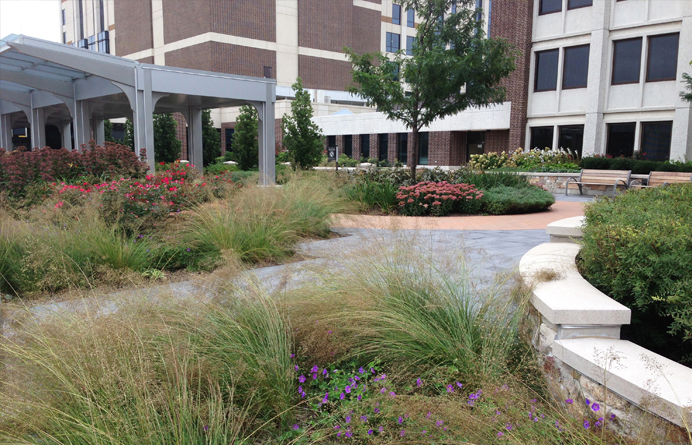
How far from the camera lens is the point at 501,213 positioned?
37.3 feet

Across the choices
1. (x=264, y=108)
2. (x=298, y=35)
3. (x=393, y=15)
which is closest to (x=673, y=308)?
(x=264, y=108)

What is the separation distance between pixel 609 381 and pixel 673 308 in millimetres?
861

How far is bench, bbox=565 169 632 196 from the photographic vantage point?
16281mm

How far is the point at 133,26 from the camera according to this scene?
4384cm

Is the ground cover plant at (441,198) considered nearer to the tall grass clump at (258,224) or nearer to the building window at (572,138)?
the tall grass clump at (258,224)

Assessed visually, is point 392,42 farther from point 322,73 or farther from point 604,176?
point 604,176

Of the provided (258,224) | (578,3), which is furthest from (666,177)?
(258,224)

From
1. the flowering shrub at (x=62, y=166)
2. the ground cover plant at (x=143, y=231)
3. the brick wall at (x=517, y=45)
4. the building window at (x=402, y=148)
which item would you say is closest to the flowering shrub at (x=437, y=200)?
the ground cover plant at (x=143, y=231)

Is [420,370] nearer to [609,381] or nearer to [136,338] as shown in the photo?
[609,381]

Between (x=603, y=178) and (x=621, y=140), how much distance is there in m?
6.56

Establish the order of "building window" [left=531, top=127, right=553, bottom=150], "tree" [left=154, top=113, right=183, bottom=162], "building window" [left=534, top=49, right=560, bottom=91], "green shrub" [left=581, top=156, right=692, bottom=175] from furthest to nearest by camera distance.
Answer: "tree" [left=154, top=113, right=183, bottom=162]
"building window" [left=531, top=127, right=553, bottom=150]
"building window" [left=534, top=49, right=560, bottom=91]
"green shrub" [left=581, top=156, right=692, bottom=175]

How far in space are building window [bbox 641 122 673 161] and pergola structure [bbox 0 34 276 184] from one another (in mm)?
15274

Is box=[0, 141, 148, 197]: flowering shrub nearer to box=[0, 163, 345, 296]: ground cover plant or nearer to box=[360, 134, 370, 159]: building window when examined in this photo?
box=[0, 163, 345, 296]: ground cover plant

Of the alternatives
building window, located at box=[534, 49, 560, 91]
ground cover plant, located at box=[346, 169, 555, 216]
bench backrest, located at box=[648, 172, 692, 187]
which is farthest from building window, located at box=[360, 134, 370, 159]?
ground cover plant, located at box=[346, 169, 555, 216]
